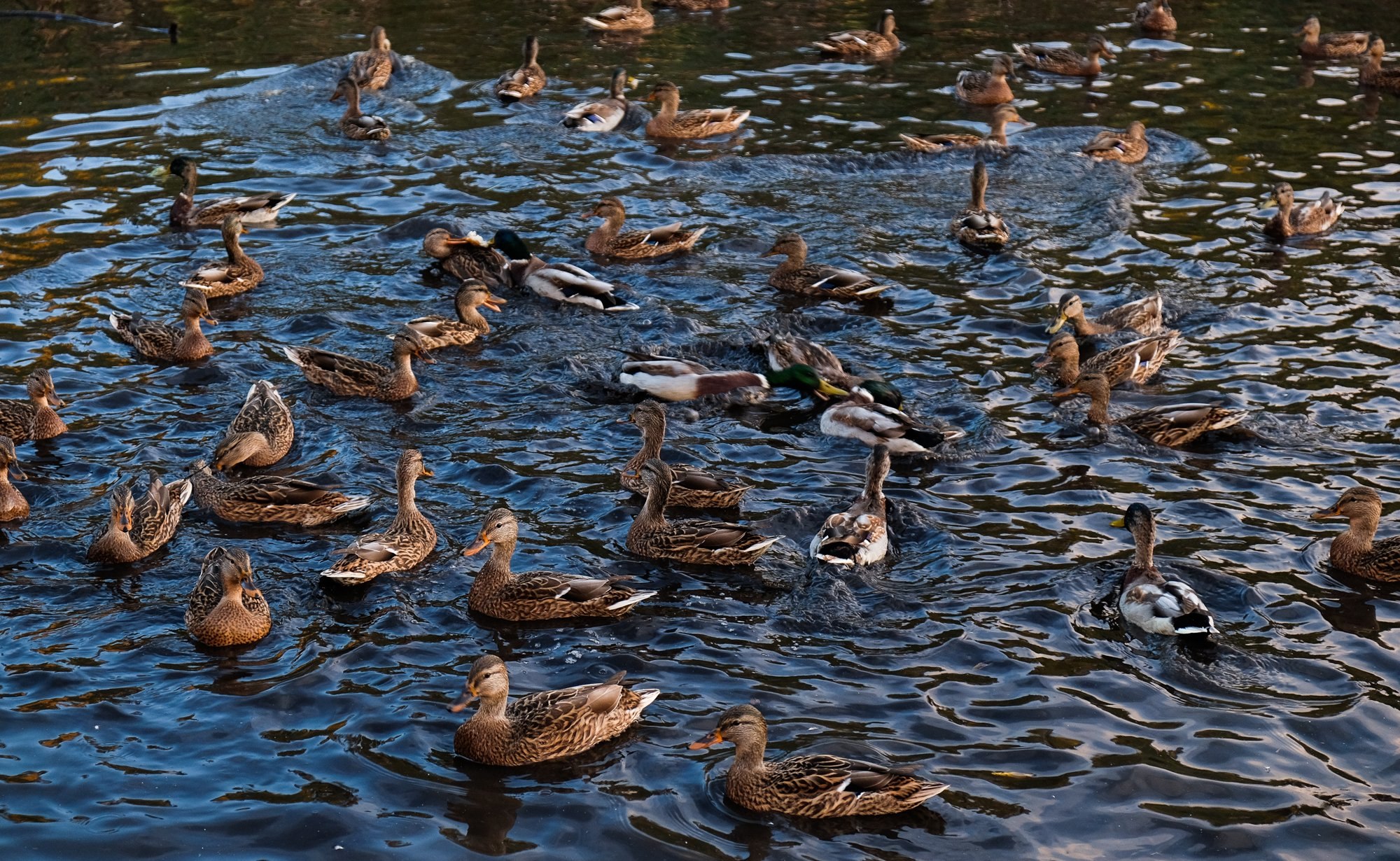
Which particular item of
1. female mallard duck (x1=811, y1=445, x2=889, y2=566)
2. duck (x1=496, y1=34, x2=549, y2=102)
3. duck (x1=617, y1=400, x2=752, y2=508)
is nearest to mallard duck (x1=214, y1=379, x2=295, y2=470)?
duck (x1=617, y1=400, x2=752, y2=508)

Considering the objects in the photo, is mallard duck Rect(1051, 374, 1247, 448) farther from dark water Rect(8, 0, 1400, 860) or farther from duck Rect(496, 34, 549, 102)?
duck Rect(496, 34, 549, 102)

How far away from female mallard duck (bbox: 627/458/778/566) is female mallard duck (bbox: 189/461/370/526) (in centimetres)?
218

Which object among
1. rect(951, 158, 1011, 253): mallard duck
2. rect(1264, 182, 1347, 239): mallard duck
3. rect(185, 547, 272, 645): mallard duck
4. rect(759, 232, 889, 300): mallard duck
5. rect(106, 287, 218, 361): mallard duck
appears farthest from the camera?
rect(1264, 182, 1347, 239): mallard duck

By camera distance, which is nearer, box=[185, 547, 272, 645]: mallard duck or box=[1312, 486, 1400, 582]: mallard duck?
box=[185, 547, 272, 645]: mallard duck

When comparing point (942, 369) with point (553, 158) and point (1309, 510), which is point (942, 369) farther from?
point (553, 158)

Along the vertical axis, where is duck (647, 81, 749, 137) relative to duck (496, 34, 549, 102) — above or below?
below

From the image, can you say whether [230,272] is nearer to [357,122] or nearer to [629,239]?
[629,239]

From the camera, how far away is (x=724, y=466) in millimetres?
12414

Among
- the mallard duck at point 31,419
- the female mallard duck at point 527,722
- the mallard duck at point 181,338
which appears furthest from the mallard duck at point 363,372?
the female mallard duck at point 527,722

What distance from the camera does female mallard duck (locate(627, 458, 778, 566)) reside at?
420 inches

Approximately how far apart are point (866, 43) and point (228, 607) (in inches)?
669

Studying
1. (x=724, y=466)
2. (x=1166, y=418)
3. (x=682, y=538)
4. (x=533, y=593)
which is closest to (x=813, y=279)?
(x=724, y=466)

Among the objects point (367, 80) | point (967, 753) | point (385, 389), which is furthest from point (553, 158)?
point (967, 753)

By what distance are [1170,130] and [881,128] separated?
3993 millimetres
